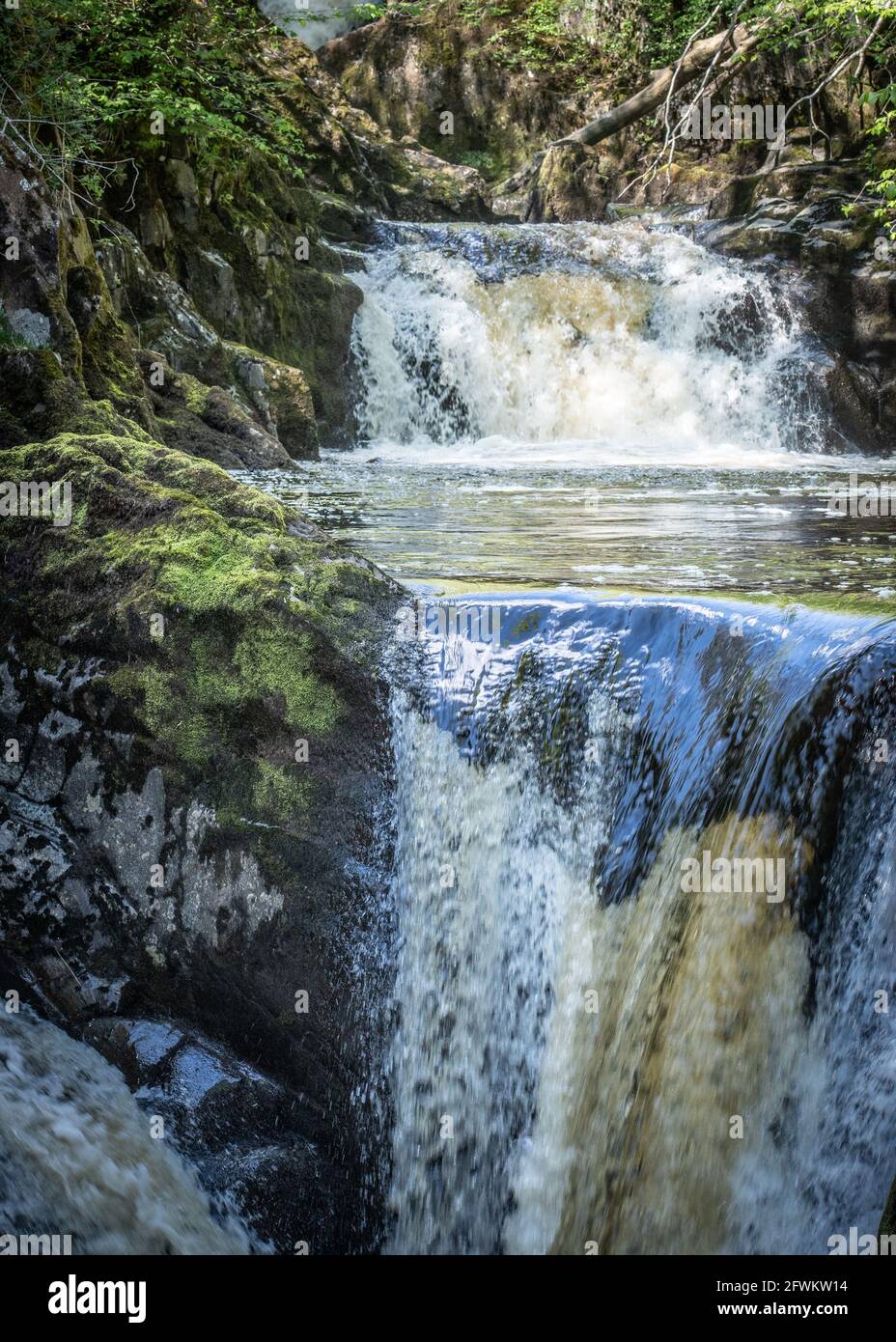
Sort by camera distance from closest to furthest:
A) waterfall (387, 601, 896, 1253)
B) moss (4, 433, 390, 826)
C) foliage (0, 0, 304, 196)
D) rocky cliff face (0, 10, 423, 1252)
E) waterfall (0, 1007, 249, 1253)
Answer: waterfall (387, 601, 896, 1253), waterfall (0, 1007, 249, 1253), rocky cliff face (0, 10, 423, 1252), moss (4, 433, 390, 826), foliage (0, 0, 304, 196)

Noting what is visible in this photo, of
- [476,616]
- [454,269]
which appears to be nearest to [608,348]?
[454,269]

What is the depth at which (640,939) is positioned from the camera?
11.6 ft

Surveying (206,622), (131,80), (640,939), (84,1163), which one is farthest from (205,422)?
(640,939)

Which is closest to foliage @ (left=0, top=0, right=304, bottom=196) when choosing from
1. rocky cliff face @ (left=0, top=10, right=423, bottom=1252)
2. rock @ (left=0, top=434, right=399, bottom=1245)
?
rocky cliff face @ (left=0, top=10, right=423, bottom=1252)

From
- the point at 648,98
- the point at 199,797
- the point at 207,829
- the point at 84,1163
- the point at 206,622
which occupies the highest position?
the point at 648,98

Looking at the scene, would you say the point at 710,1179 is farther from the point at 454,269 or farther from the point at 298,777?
the point at 454,269

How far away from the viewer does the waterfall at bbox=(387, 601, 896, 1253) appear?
10.5 ft

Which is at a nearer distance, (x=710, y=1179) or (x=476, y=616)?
(x=710, y=1179)

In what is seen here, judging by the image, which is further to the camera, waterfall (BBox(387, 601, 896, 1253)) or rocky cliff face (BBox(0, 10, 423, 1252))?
rocky cliff face (BBox(0, 10, 423, 1252))

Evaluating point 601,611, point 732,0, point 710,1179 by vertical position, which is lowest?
point 710,1179

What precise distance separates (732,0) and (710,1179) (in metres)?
16.9

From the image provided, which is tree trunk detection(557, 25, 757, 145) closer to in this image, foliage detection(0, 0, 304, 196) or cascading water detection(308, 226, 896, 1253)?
foliage detection(0, 0, 304, 196)

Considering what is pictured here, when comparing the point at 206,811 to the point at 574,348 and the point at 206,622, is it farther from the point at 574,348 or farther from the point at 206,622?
the point at 574,348

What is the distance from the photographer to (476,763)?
3.92 m
